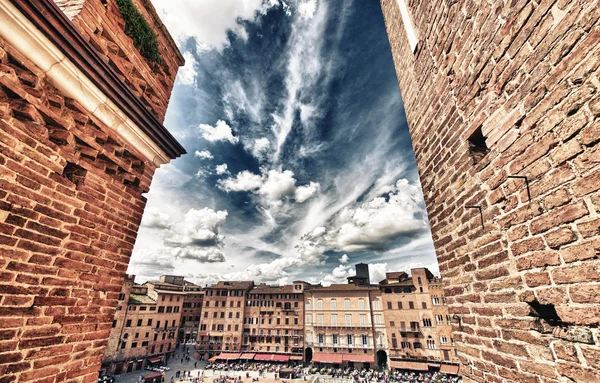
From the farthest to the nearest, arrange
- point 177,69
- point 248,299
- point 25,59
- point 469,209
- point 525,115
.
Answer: point 248,299 < point 177,69 < point 469,209 < point 25,59 < point 525,115

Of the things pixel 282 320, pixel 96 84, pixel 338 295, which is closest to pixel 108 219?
pixel 96 84

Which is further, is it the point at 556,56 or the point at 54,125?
the point at 54,125

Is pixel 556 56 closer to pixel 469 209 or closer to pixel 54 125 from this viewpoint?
pixel 469 209

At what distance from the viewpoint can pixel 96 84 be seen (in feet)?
8.43

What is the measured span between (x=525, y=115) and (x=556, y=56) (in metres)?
0.40

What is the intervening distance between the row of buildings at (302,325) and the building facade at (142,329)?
0.13 metres

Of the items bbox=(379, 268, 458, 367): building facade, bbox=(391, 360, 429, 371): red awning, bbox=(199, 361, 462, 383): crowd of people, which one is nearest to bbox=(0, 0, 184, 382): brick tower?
bbox=(199, 361, 462, 383): crowd of people

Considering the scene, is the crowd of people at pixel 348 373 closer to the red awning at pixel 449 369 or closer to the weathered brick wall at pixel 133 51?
the red awning at pixel 449 369

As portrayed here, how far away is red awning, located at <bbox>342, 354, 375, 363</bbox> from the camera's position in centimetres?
3700

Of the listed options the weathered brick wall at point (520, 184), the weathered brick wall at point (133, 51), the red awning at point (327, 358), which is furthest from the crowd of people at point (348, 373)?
the weathered brick wall at point (133, 51)

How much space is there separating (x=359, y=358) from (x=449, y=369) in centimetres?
1197

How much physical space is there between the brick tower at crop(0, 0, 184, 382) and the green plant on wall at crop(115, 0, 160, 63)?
0.04 metres

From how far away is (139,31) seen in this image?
3559mm

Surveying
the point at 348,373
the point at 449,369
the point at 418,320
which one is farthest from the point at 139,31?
the point at 449,369
